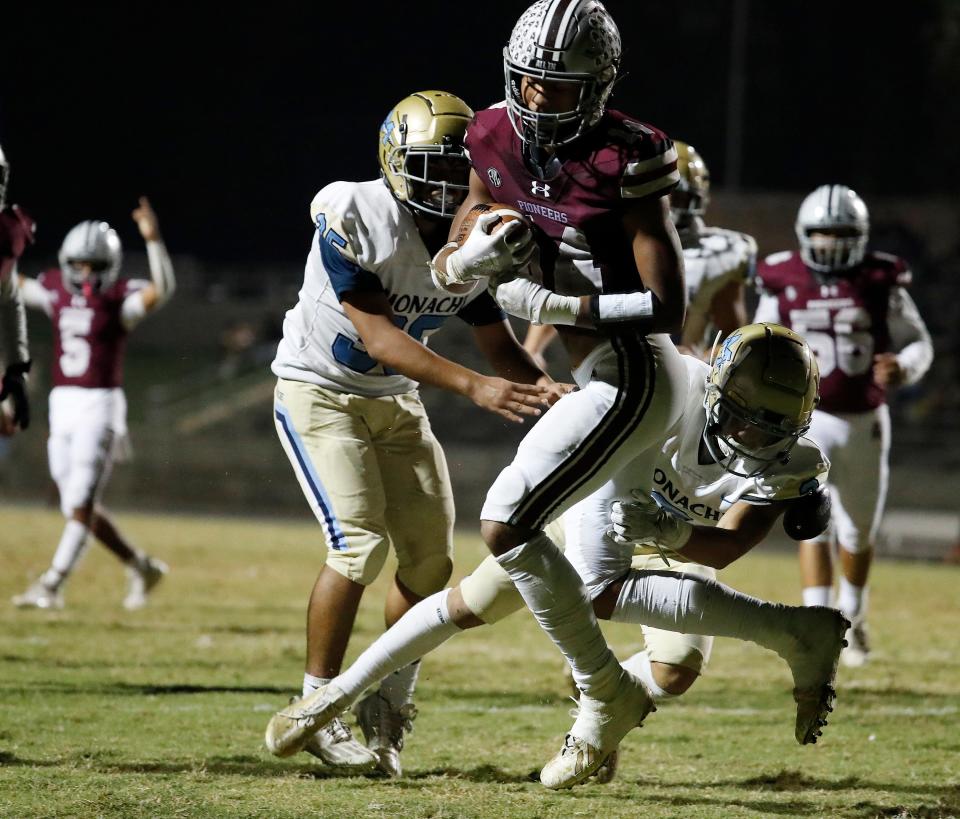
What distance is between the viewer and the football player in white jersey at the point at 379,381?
13.0ft

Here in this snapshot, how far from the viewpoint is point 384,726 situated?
4191 millimetres

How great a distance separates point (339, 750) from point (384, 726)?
0.57ft

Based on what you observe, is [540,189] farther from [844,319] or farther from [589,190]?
[844,319]

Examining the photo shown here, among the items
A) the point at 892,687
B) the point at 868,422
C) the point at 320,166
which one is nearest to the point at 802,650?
the point at 892,687

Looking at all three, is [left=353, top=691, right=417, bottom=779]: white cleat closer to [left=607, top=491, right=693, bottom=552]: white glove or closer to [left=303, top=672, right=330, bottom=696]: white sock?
[left=303, top=672, right=330, bottom=696]: white sock

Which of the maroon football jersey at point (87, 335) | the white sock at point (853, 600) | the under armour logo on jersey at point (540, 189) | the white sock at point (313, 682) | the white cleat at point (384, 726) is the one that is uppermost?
the under armour logo on jersey at point (540, 189)

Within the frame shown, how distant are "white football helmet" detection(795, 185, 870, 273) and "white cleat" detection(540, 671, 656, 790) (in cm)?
345

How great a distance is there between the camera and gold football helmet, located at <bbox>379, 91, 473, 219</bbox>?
3947 millimetres

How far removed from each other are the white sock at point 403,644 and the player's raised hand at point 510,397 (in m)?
0.64

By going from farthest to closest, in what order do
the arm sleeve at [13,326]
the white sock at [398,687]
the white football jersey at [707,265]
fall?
the white football jersey at [707,265], the arm sleeve at [13,326], the white sock at [398,687]

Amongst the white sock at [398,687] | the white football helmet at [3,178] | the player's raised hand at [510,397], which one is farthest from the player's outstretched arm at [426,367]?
the white football helmet at [3,178]

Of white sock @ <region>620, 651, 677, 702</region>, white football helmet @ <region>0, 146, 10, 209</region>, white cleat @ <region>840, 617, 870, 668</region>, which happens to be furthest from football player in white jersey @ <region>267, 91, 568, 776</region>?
white cleat @ <region>840, 617, 870, 668</region>

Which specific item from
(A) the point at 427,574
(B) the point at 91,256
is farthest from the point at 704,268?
(B) the point at 91,256

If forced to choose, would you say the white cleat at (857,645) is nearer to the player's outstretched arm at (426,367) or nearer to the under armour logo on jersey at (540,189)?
the player's outstretched arm at (426,367)
